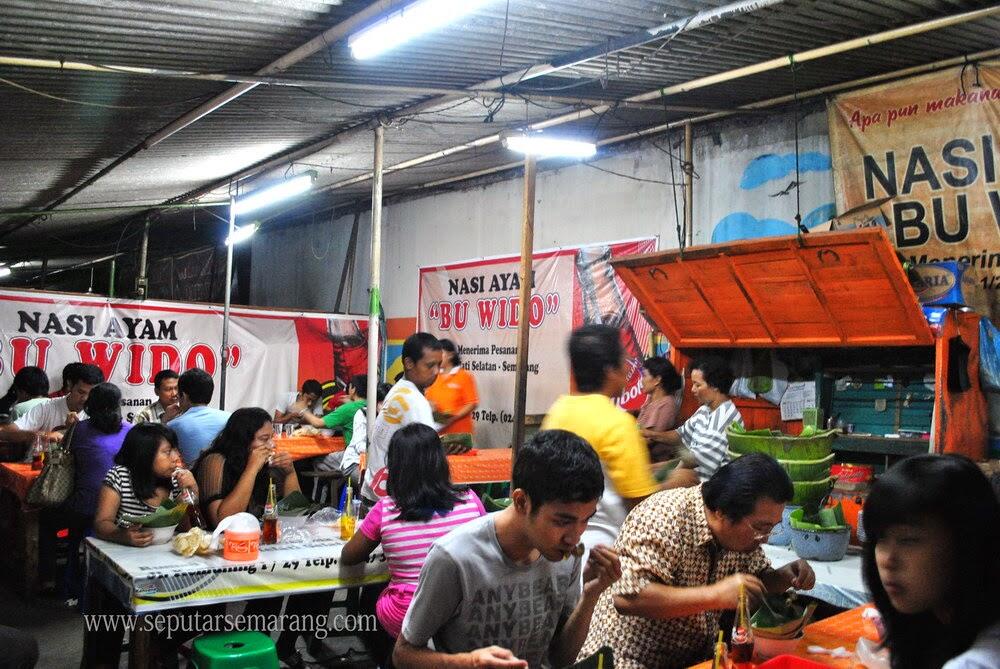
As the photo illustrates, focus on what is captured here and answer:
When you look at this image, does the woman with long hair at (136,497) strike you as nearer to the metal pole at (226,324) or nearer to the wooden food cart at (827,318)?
the wooden food cart at (827,318)

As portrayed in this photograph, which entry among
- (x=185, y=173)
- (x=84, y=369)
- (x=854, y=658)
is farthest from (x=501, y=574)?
(x=185, y=173)

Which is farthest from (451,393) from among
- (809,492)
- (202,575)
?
(202,575)

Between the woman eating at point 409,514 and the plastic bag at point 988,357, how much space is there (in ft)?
12.1

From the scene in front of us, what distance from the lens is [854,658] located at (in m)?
3.16

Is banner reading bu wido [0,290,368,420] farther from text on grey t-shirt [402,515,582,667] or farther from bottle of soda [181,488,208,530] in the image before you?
text on grey t-shirt [402,515,582,667]

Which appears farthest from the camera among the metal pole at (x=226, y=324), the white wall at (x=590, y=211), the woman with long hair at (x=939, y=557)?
the metal pole at (x=226, y=324)

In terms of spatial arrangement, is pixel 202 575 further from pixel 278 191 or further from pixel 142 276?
pixel 142 276

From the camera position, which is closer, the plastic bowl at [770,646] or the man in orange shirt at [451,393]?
the plastic bowl at [770,646]

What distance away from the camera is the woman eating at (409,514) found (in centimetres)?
413

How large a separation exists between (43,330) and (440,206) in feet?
16.9

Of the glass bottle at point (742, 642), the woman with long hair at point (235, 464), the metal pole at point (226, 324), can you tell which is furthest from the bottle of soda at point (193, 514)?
the metal pole at point (226, 324)

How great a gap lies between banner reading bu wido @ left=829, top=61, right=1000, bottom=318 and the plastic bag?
0.32m

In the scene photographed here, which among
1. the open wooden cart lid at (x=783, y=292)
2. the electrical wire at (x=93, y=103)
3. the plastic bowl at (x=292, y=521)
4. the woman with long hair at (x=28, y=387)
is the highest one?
the electrical wire at (x=93, y=103)

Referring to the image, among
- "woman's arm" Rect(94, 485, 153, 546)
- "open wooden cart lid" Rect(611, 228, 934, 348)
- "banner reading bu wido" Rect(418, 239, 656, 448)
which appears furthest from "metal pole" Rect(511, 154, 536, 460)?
"woman's arm" Rect(94, 485, 153, 546)
